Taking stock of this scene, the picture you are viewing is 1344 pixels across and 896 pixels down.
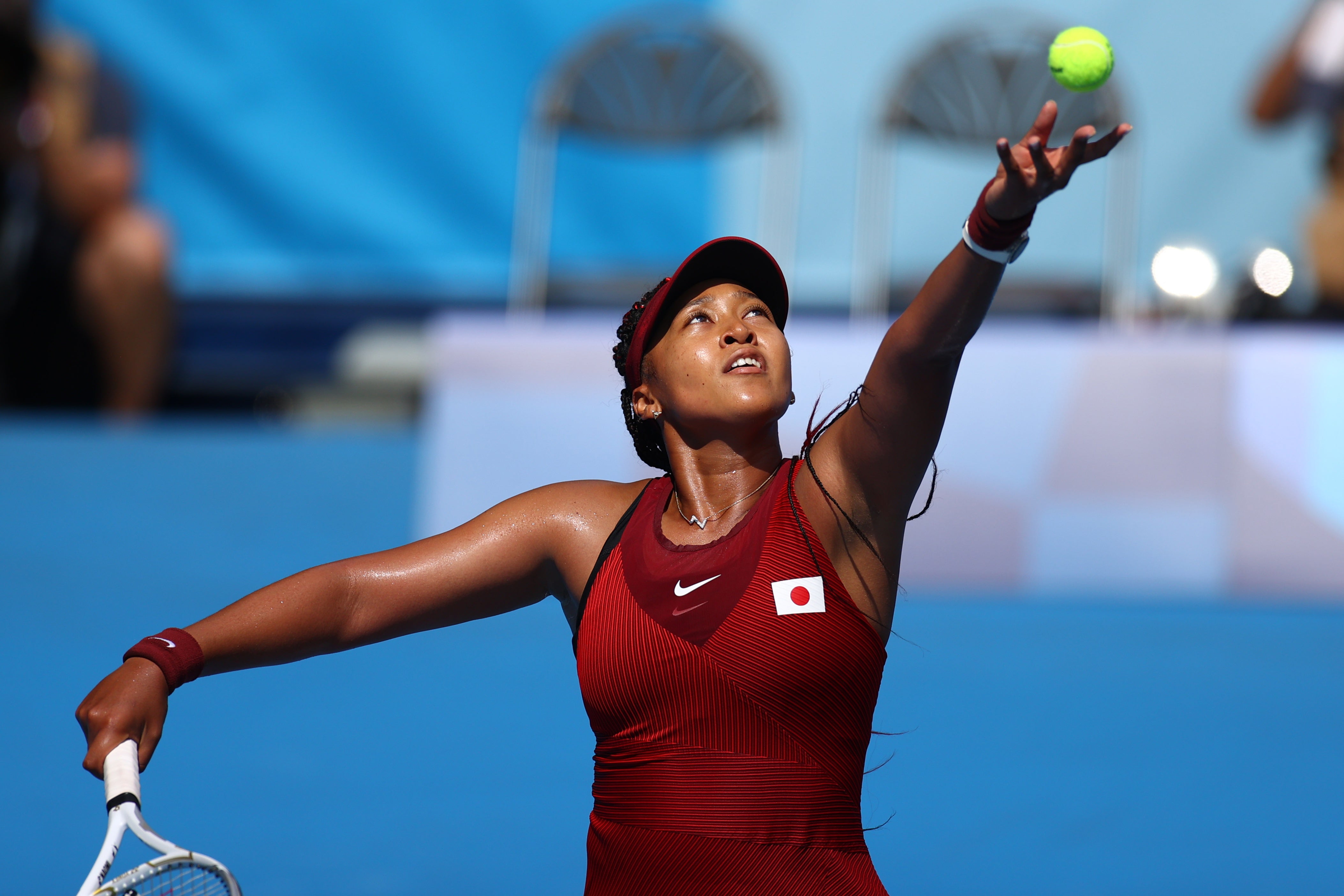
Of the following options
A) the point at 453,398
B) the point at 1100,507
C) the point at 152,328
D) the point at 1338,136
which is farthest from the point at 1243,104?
the point at 152,328

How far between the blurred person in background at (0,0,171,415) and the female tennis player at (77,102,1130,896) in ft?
14.5

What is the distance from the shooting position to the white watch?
5.10 ft

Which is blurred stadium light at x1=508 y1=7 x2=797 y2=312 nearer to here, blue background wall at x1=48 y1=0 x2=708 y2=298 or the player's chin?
blue background wall at x1=48 y1=0 x2=708 y2=298

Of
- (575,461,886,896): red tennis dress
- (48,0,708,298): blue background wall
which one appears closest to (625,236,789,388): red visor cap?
(575,461,886,896): red tennis dress

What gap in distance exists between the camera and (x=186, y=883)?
1.71 metres

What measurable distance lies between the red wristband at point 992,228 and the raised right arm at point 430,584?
2.25 feet

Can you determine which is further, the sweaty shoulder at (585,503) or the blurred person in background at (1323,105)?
the blurred person in background at (1323,105)

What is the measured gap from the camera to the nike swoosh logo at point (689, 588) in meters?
1.80

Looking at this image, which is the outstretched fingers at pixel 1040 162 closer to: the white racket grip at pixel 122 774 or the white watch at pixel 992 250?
the white watch at pixel 992 250

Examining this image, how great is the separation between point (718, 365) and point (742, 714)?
46cm

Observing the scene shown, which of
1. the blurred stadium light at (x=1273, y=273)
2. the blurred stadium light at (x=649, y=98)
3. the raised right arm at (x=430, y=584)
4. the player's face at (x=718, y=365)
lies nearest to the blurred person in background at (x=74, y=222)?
the blurred stadium light at (x=649, y=98)

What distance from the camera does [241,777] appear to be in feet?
9.99

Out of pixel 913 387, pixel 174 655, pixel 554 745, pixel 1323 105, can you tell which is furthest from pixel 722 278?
pixel 1323 105

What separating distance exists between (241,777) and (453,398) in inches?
65.2
